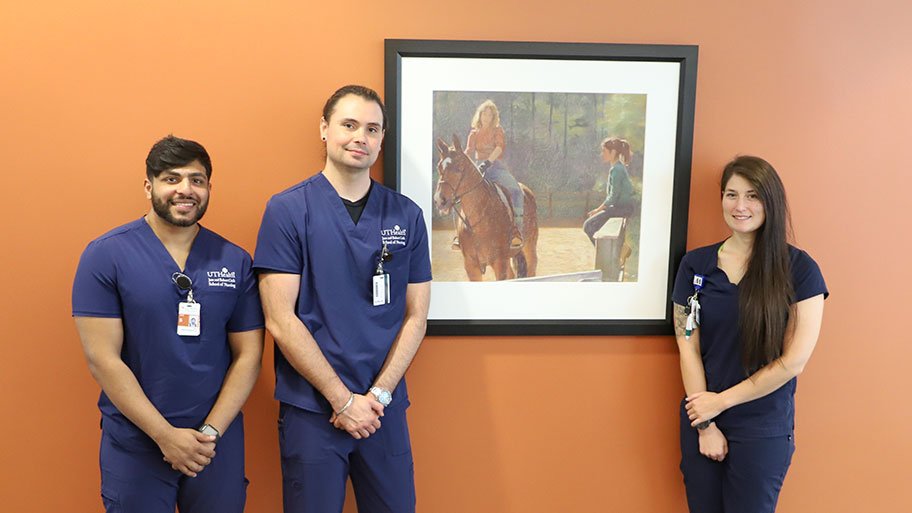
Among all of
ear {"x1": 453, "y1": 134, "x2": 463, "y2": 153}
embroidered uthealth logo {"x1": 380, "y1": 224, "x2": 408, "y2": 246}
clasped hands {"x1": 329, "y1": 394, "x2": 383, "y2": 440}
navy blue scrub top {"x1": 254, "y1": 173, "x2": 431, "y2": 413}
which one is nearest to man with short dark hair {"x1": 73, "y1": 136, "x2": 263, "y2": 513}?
navy blue scrub top {"x1": 254, "y1": 173, "x2": 431, "y2": 413}

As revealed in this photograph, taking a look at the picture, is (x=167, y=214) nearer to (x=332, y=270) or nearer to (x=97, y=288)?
(x=97, y=288)

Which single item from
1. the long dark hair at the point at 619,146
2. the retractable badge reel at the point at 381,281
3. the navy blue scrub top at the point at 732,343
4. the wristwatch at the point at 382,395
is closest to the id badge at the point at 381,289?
the retractable badge reel at the point at 381,281

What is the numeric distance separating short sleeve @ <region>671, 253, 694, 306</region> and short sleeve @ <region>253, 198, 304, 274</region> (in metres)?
1.17

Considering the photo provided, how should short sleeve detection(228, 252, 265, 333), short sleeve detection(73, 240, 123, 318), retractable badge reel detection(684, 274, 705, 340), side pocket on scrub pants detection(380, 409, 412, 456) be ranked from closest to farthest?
short sleeve detection(73, 240, 123, 318) < short sleeve detection(228, 252, 265, 333) < side pocket on scrub pants detection(380, 409, 412, 456) < retractable badge reel detection(684, 274, 705, 340)

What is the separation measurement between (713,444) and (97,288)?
1.77 metres

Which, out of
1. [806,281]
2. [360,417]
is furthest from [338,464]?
[806,281]

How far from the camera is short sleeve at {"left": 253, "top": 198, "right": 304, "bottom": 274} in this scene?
159 cm

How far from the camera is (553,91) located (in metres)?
1.89

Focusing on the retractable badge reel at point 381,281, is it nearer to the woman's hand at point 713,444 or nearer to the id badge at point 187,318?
the id badge at point 187,318

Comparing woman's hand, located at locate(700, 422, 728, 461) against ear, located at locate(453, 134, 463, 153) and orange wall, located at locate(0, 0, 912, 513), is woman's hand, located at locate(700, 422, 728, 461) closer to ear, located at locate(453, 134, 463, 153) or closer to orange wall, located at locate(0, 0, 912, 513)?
orange wall, located at locate(0, 0, 912, 513)

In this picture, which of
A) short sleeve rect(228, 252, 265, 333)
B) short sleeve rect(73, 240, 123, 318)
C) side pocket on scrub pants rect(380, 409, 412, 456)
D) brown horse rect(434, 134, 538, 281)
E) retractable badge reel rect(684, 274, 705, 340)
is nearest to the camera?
short sleeve rect(73, 240, 123, 318)

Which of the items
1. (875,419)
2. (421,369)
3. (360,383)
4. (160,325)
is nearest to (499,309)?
(421,369)

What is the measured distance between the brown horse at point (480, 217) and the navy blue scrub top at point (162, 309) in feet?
2.26

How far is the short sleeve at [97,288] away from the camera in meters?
1.44
